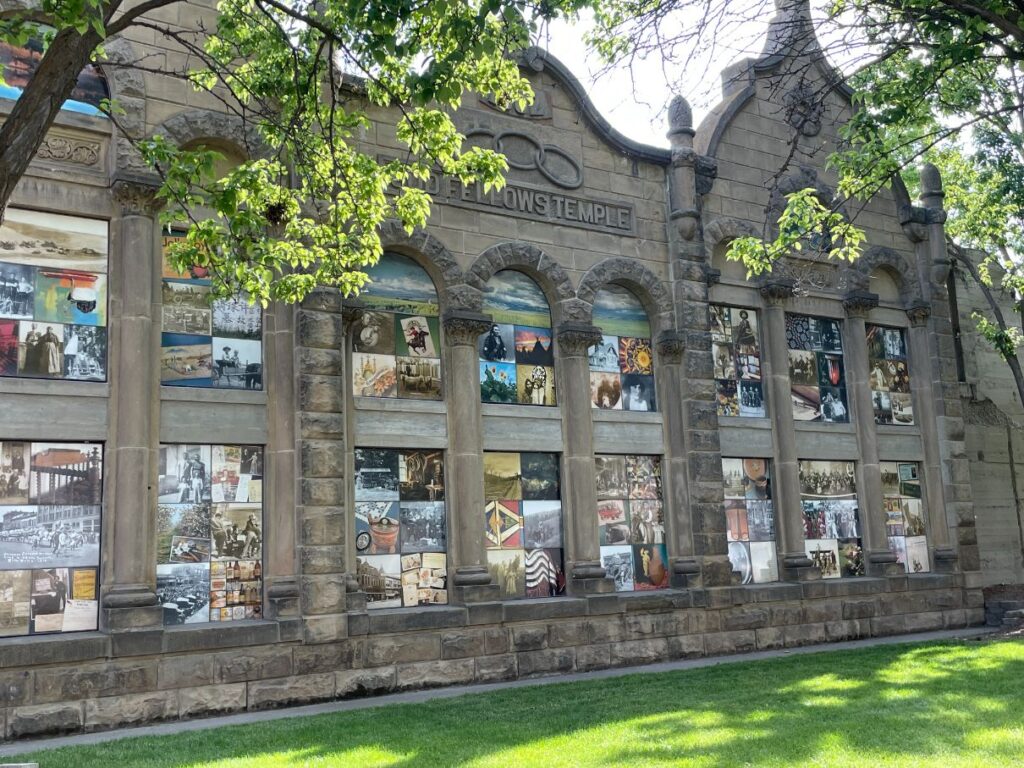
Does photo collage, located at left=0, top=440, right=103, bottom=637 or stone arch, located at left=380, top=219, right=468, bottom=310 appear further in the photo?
stone arch, located at left=380, top=219, right=468, bottom=310

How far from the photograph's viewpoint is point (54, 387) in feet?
39.0

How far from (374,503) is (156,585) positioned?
3248 mm

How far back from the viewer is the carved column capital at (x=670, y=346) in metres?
17.2

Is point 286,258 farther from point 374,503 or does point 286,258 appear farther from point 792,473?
point 792,473

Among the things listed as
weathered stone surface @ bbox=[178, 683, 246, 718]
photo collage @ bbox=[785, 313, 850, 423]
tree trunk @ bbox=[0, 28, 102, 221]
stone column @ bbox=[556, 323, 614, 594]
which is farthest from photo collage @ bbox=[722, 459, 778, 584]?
tree trunk @ bbox=[0, 28, 102, 221]

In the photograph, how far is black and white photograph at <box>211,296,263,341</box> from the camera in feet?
43.4

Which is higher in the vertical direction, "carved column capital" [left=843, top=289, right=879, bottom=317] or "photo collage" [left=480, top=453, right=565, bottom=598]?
"carved column capital" [left=843, top=289, right=879, bottom=317]

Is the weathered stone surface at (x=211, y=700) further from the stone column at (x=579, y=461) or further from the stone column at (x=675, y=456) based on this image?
the stone column at (x=675, y=456)

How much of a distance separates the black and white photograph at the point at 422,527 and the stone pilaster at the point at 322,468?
97cm

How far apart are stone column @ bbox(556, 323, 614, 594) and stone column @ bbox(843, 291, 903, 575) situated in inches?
254

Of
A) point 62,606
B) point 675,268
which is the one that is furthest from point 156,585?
point 675,268

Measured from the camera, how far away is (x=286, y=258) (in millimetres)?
11672

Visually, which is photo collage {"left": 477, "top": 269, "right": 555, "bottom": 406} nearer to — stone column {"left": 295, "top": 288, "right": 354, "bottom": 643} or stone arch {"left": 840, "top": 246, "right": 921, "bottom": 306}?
stone column {"left": 295, "top": 288, "right": 354, "bottom": 643}

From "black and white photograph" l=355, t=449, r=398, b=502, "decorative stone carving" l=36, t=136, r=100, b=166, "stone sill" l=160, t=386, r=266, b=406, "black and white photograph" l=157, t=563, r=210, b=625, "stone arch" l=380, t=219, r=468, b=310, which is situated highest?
"decorative stone carving" l=36, t=136, r=100, b=166
